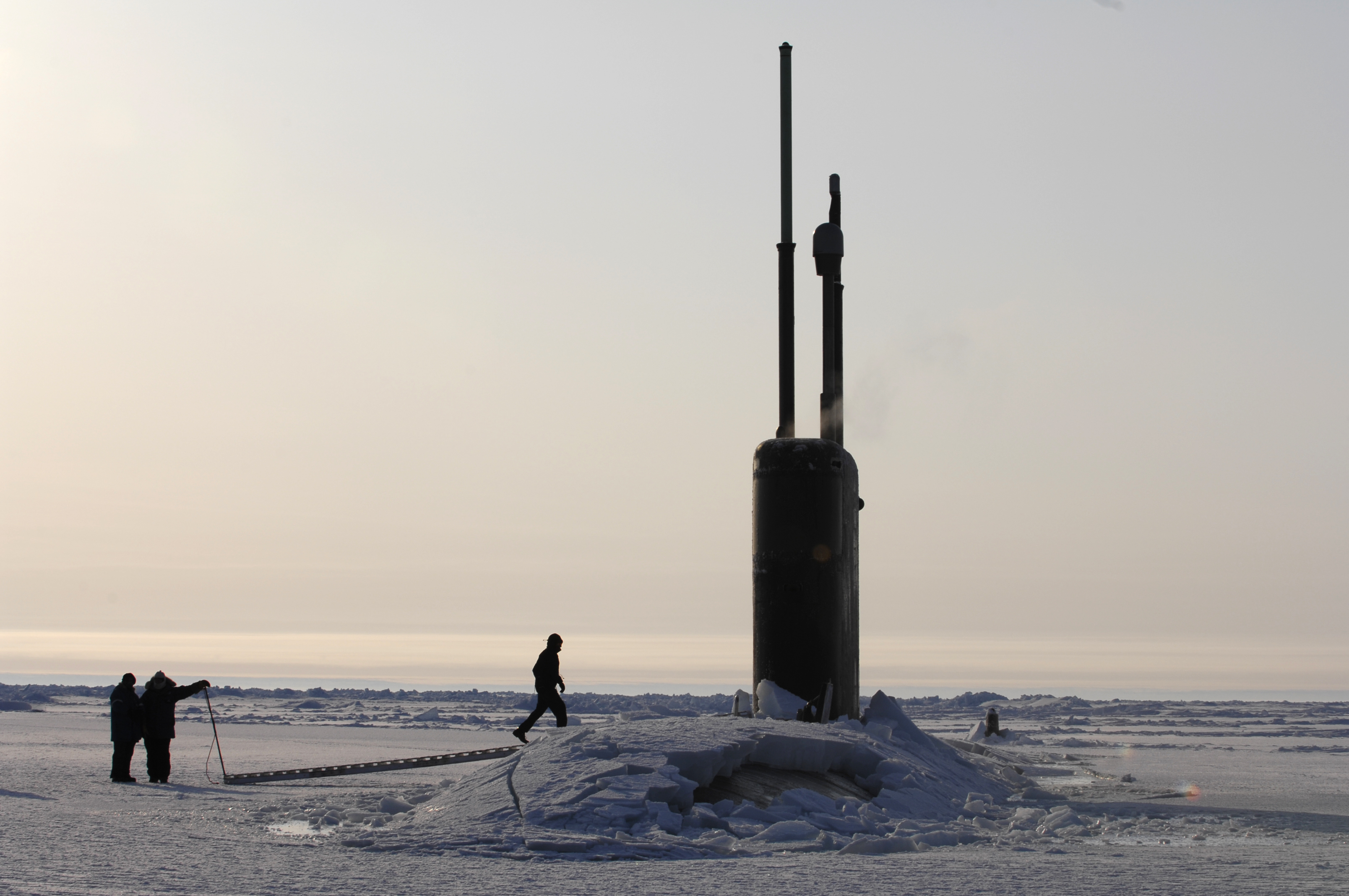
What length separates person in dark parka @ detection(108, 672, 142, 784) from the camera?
15867 millimetres

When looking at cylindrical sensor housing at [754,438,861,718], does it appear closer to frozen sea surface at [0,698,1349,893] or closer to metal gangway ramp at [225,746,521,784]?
frozen sea surface at [0,698,1349,893]

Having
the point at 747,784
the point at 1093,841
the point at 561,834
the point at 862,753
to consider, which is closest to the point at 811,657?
the point at 862,753

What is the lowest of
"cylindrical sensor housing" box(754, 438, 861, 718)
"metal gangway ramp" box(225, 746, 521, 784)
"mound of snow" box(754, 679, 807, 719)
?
"metal gangway ramp" box(225, 746, 521, 784)

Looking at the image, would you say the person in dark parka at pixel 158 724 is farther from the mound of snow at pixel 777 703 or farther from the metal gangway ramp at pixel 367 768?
the mound of snow at pixel 777 703

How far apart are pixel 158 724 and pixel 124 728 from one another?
50 centimetres

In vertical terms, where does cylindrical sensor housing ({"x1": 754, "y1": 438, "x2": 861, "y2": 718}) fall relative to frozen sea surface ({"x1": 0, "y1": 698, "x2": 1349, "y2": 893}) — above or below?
above

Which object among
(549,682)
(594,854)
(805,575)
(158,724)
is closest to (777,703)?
(805,575)

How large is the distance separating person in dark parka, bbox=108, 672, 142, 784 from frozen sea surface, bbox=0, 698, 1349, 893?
39cm

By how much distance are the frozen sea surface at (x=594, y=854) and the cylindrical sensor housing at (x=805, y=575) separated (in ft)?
8.03

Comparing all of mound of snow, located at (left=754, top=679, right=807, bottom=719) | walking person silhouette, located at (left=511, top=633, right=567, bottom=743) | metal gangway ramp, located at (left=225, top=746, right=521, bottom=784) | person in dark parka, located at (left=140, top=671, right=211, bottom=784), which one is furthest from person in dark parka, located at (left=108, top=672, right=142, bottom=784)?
mound of snow, located at (left=754, top=679, right=807, bottom=719)

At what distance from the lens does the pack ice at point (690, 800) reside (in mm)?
9492

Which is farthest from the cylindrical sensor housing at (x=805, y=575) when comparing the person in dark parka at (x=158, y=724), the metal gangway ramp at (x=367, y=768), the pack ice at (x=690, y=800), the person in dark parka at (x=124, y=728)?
the person in dark parka at (x=124, y=728)

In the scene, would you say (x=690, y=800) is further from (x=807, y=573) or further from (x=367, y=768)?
(x=367, y=768)

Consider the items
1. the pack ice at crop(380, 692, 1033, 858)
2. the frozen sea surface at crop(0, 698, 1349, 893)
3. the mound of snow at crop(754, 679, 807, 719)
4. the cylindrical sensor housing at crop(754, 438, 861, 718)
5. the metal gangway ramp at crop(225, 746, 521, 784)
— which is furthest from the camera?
the metal gangway ramp at crop(225, 746, 521, 784)
